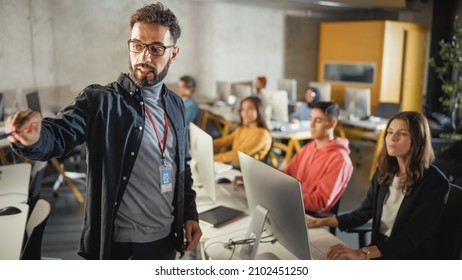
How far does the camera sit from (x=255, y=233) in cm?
168

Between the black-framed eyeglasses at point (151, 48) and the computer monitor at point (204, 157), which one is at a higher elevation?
the black-framed eyeglasses at point (151, 48)

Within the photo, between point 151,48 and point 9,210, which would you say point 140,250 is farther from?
point 9,210

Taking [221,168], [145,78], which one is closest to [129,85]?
[145,78]

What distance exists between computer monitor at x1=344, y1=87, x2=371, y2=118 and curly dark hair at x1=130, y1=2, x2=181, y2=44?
180 inches

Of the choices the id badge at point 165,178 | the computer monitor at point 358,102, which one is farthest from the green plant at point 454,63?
the id badge at point 165,178

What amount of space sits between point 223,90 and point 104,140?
17.7ft

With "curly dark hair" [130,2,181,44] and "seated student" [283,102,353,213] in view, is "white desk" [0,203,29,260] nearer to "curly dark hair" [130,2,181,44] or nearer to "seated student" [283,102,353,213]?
"curly dark hair" [130,2,181,44]

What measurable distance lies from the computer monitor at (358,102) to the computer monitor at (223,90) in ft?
5.68

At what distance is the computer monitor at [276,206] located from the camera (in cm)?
146

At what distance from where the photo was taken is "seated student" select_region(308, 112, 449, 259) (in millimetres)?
1773

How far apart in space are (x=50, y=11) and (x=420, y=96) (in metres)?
6.81

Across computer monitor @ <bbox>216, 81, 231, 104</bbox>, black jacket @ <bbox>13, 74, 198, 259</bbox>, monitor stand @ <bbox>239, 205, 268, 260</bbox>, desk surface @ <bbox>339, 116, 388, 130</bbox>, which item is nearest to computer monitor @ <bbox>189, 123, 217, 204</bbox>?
monitor stand @ <bbox>239, 205, 268, 260</bbox>

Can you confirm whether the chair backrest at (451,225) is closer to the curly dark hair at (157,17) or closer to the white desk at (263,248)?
the white desk at (263,248)
